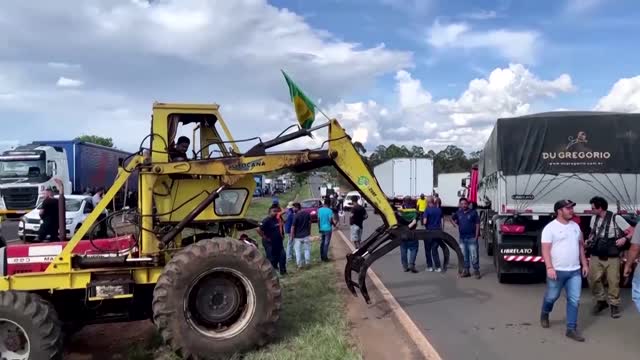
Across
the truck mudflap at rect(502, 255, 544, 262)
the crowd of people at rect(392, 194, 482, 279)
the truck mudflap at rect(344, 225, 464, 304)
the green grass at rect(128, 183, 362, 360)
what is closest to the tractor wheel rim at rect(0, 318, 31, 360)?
the green grass at rect(128, 183, 362, 360)

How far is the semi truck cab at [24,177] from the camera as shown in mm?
27031

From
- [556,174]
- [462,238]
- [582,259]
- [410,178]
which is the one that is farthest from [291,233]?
[410,178]

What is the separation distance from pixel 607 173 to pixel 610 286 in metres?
3.53

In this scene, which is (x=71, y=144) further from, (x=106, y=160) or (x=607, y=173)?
(x=607, y=173)

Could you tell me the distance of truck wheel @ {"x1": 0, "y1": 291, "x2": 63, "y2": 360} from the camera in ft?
21.4

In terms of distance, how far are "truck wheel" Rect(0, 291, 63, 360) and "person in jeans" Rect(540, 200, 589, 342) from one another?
5916 mm

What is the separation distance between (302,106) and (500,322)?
4161mm

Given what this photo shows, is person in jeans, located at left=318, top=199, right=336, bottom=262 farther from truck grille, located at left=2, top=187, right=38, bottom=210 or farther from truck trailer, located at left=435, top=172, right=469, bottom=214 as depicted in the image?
truck trailer, located at left=435, top=172, right=469, bottom=214

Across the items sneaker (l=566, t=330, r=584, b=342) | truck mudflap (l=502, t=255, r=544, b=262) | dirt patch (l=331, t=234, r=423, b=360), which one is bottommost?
dirt patch (l=331, t=234, r=423, b=360)

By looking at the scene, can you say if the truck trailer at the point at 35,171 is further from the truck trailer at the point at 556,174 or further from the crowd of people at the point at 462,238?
the truck trailer at the point at 556,174

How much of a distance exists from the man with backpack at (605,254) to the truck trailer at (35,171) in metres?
21.0

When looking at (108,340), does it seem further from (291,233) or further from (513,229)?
(513,229)

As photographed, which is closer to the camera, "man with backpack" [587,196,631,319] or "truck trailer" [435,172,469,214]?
"man with backpack" [587,196,631,319]

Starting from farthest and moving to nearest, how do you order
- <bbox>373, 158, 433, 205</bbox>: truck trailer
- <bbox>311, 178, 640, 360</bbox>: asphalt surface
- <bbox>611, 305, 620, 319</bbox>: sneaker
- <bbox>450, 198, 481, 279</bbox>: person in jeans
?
<bbox>373, 158, 433, 205</bbox>: truck trailer → <bbox>450, 198, 481, 279</bbox>: person in jeans → <bbox>611, 305, 620, 319</bbox>: sneaker → <bbox>311, 178, 640, 360</bbox>: asphalt surface
